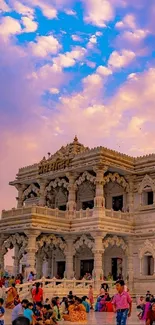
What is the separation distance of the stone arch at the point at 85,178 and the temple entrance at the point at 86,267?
5.15 meters

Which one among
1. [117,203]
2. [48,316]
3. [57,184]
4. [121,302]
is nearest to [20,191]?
[57,184]

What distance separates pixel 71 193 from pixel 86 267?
194 inches

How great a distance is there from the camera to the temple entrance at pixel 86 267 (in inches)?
1193

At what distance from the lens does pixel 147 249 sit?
2833 centimetres

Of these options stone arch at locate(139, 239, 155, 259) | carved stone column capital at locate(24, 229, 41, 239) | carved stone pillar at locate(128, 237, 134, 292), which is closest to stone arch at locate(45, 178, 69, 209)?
carved stone column capital at locate(24, 229, 41, 239)

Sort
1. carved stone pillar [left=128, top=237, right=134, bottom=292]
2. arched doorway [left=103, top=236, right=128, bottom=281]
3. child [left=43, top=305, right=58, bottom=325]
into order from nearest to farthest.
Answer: child [left=43, top=305, right=58, bottom=325], carved stone pillar [left=128, top=237, right=134, bottom=292], arched doorway [left=103, top=236, right=128, bottom=281]

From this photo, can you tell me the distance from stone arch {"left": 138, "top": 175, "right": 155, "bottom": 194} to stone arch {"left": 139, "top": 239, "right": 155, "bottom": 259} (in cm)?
322

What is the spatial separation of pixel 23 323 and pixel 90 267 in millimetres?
26597

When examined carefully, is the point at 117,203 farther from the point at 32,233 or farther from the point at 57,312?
the point at 57,312

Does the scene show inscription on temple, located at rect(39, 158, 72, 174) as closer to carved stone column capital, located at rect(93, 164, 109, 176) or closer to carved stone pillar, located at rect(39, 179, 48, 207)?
carved stone pillar, located at rect(39, 179, 48, 207)

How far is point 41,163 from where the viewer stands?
3231cm

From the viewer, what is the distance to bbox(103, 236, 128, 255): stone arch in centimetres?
2772

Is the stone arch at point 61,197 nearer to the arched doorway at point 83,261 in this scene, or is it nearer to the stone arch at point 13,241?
the arched doorway at point 83,261

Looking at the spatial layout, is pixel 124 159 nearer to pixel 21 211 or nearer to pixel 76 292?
pixel 21 211
